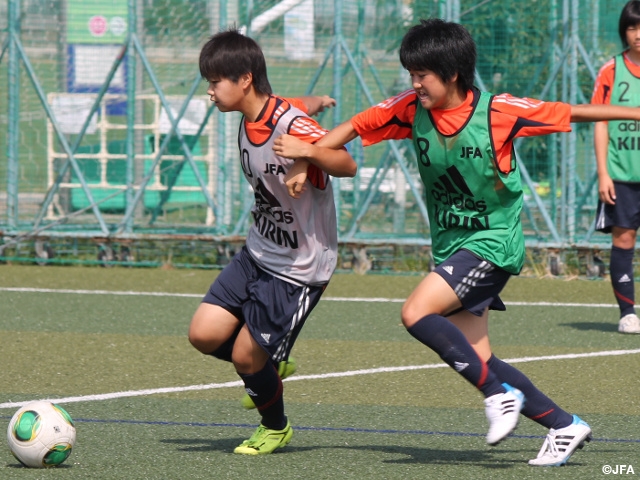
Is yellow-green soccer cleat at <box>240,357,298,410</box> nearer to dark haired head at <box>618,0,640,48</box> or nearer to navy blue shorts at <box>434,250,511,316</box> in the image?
navy blue shorts at <box>434,250,511,316</box>

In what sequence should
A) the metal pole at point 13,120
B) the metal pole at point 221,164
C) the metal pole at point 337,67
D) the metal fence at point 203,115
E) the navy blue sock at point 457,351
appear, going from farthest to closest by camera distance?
the metal pole at point 13,120 → the metal pole at point 221,164 → the metal pole at point 337,67 → the metal fence at point 203,115 → the navy blue sock at point 457,351

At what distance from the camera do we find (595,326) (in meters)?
8.09

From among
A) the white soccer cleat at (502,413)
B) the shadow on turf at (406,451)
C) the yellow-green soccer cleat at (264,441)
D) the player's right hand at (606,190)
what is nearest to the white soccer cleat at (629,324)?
the player's right hand at (606,190)

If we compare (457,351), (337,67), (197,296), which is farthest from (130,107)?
(457,351)

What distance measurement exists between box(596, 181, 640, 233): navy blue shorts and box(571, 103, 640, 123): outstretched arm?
131 inches

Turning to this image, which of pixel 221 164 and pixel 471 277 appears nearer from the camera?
pixel 471 277

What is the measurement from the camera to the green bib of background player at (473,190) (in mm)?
4469

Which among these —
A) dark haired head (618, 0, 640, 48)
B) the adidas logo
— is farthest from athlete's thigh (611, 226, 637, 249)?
the adidas logo

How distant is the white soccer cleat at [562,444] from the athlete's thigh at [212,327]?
50.3 inches

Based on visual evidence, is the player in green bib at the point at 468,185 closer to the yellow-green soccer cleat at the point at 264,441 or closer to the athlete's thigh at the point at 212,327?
the athlete's thigh at the point at 212,327

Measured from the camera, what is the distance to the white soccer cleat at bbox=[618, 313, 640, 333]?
7.70m

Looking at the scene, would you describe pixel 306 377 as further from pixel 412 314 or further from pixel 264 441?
pixel 412 314

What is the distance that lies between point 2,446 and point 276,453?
1077mm

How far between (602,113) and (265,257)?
141 centimetres
